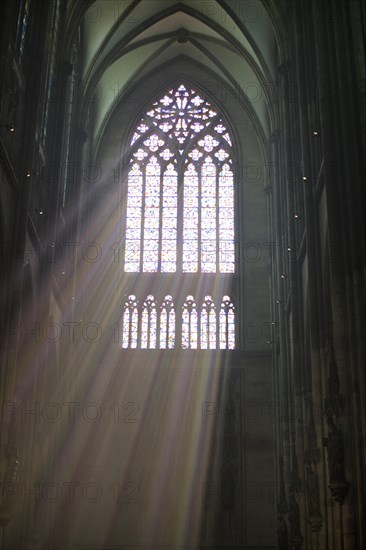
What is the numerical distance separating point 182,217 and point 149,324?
5076 millimetres

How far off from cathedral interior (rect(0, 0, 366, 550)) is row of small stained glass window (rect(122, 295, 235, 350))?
0.09 meters

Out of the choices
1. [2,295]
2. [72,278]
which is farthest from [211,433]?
[2,295]

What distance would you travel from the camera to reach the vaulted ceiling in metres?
34.7

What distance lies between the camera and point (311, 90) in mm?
25188

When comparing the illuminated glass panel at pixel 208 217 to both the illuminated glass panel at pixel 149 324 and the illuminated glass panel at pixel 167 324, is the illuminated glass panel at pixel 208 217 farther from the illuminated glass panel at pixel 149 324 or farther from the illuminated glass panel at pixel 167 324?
the illuminated glass panel at pixel 149 324

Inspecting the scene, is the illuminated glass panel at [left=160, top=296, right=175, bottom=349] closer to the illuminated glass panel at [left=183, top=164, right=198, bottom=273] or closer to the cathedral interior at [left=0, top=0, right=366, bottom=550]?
the cathedral interior at [left=0, top=0, right=366, bottom=550]

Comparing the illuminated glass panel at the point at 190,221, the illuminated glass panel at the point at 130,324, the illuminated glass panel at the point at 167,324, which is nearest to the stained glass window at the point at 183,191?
the illuminated glass panel at the point at 190,221

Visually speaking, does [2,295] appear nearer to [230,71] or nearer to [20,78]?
[20,78]

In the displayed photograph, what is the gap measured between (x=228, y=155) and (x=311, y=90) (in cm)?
1379

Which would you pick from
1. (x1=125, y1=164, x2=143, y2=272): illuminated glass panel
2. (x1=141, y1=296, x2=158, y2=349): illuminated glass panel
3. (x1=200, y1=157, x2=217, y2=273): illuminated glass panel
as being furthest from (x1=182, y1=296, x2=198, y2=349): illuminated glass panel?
(x1=125, y1=164, x2=143, y2=272): illuminated glass panel

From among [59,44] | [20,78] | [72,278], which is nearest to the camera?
[20,78]

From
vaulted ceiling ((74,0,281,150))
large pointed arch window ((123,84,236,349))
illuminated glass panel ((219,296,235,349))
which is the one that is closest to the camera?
vaulted ceiling ((74,0,281,150))

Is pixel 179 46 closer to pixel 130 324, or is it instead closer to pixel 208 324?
pixel 208 324

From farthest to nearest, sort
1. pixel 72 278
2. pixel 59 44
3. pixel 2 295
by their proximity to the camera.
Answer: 1. pixel 72 278
2. pixel 59 44
3. pixel 2 295
